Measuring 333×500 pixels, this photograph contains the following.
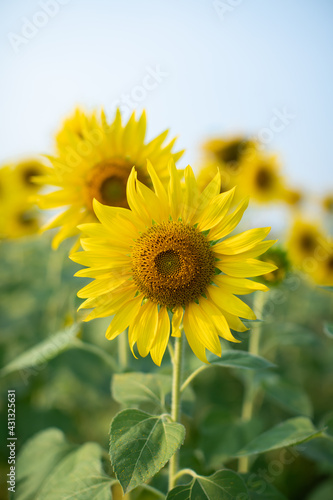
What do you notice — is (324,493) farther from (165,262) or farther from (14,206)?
(14,206)

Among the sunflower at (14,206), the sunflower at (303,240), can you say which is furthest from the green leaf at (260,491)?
the sunflower at (14,206)

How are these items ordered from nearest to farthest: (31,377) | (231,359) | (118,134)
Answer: (231,359), (118,134), (31,377)

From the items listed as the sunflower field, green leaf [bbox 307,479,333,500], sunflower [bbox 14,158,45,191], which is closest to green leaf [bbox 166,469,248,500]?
the sunflower field

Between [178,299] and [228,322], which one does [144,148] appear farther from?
[228,322]

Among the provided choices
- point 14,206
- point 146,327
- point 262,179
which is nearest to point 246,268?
point 146,327

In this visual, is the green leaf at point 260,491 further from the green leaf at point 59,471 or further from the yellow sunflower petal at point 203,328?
the yellow sunflower petal at point 203,328

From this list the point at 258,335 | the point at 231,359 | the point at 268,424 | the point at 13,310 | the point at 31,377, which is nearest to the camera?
the point at 231,359

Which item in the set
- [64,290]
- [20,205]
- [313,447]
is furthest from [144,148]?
[20,205]

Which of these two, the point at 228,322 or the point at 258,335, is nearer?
the point at 228,322
